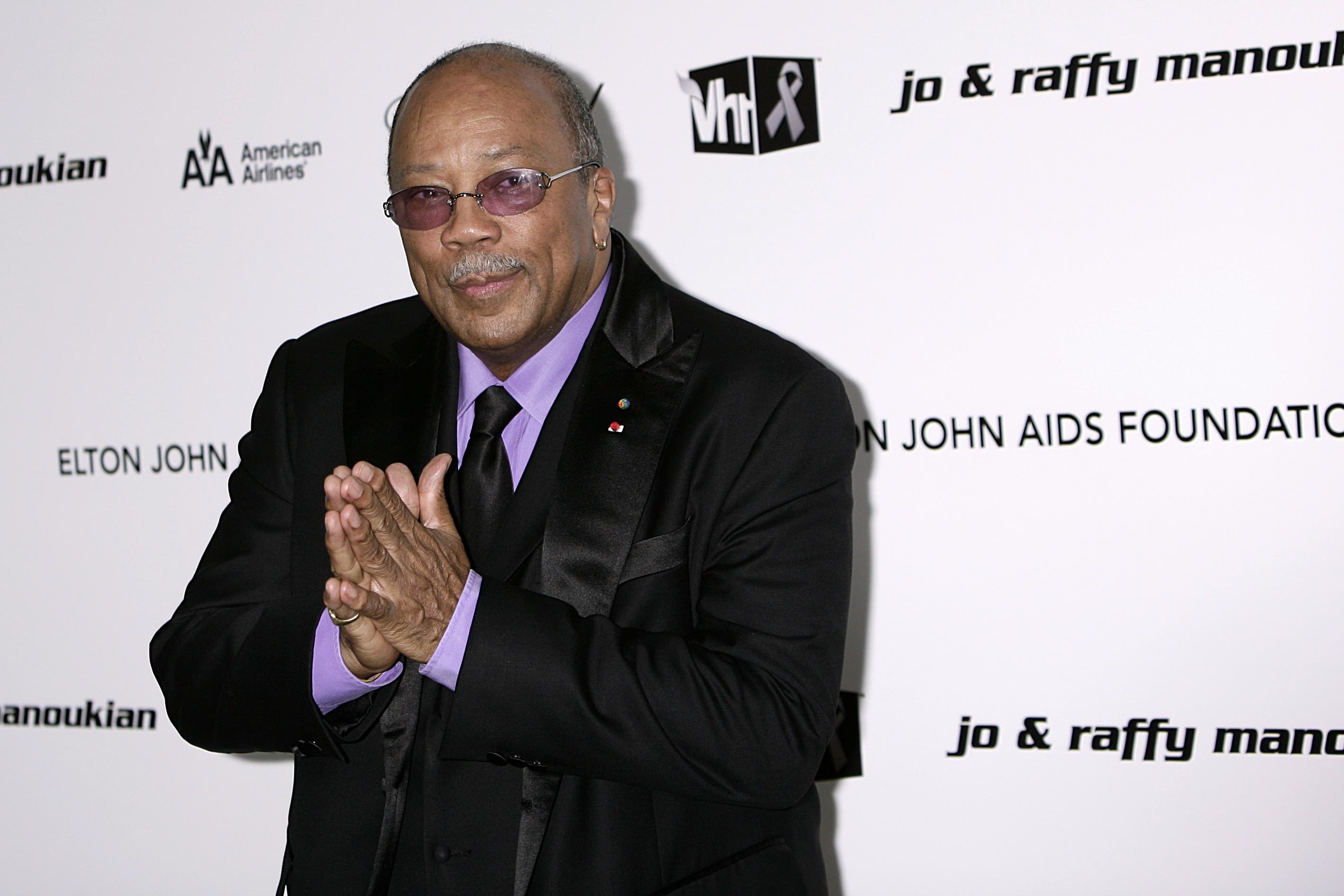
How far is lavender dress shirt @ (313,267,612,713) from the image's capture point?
1713 mm

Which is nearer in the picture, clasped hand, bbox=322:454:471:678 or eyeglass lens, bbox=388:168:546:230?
clasped hand, bbox=322:454:471:678

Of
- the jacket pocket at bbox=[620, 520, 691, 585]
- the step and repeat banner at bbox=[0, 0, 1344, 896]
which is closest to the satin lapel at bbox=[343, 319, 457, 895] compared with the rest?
the jacket pocket at bbox=[620, 520, 691, 585]

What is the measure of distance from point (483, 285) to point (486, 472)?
0.30 m

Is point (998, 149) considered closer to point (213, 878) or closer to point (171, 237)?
point (171, 237)

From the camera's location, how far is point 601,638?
163 cm

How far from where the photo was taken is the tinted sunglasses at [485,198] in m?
1.84

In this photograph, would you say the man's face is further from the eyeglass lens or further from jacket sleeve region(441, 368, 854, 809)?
jacket sleeve region(441, 368, 854, 809)

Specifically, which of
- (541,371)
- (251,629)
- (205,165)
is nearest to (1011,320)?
(541,371)

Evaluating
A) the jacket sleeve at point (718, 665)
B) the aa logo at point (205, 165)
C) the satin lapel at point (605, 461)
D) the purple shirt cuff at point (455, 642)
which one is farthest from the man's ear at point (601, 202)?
→ the aa logo at point (205, 165)

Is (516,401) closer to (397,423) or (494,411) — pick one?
(494,411)

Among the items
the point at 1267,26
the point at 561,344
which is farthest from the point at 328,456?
the point at 1267,26


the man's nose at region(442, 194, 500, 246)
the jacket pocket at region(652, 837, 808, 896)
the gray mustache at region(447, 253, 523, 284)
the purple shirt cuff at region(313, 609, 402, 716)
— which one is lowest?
the jacket pocket at region(652, 837, 808, 896)

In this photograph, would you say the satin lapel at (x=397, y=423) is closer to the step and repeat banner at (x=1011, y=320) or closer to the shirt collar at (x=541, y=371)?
the shirt collar at (x=541, y=371)

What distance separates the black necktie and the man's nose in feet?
0.85
